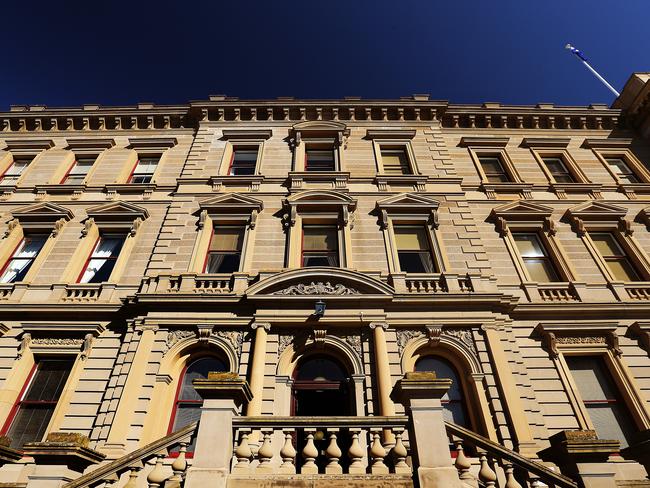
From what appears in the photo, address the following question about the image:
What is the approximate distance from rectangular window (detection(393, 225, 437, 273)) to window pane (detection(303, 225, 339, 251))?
211 centimetres

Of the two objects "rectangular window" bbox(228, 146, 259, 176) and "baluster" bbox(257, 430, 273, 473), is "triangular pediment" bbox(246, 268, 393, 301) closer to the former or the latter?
"baluster" bbox(257, 430, 273, 473)

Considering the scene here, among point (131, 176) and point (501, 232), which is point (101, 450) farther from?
point (501, 232)

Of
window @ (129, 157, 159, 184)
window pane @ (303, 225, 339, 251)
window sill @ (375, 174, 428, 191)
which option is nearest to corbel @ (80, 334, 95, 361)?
window pane @ (303, 225, 339, 251)

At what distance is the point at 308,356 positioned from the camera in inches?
404

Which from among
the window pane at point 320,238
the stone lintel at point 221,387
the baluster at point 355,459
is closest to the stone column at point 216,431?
the stone lintel at point 221,387

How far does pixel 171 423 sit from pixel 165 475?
13.4 feet

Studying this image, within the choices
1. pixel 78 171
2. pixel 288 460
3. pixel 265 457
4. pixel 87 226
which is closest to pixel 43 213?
pixel 87 226

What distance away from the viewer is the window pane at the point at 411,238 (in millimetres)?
12805

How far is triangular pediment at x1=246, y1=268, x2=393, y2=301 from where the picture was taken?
10.5 metres

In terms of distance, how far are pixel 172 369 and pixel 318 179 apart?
8110 mm

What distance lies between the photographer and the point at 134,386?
30.9ft

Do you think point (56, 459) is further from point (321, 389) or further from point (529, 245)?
point (529, 245)

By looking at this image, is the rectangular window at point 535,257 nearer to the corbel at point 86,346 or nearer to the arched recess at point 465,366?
the arched recess at point 465,366

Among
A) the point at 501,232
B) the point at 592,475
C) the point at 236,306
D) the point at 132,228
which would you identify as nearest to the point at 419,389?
the point at 592,475
